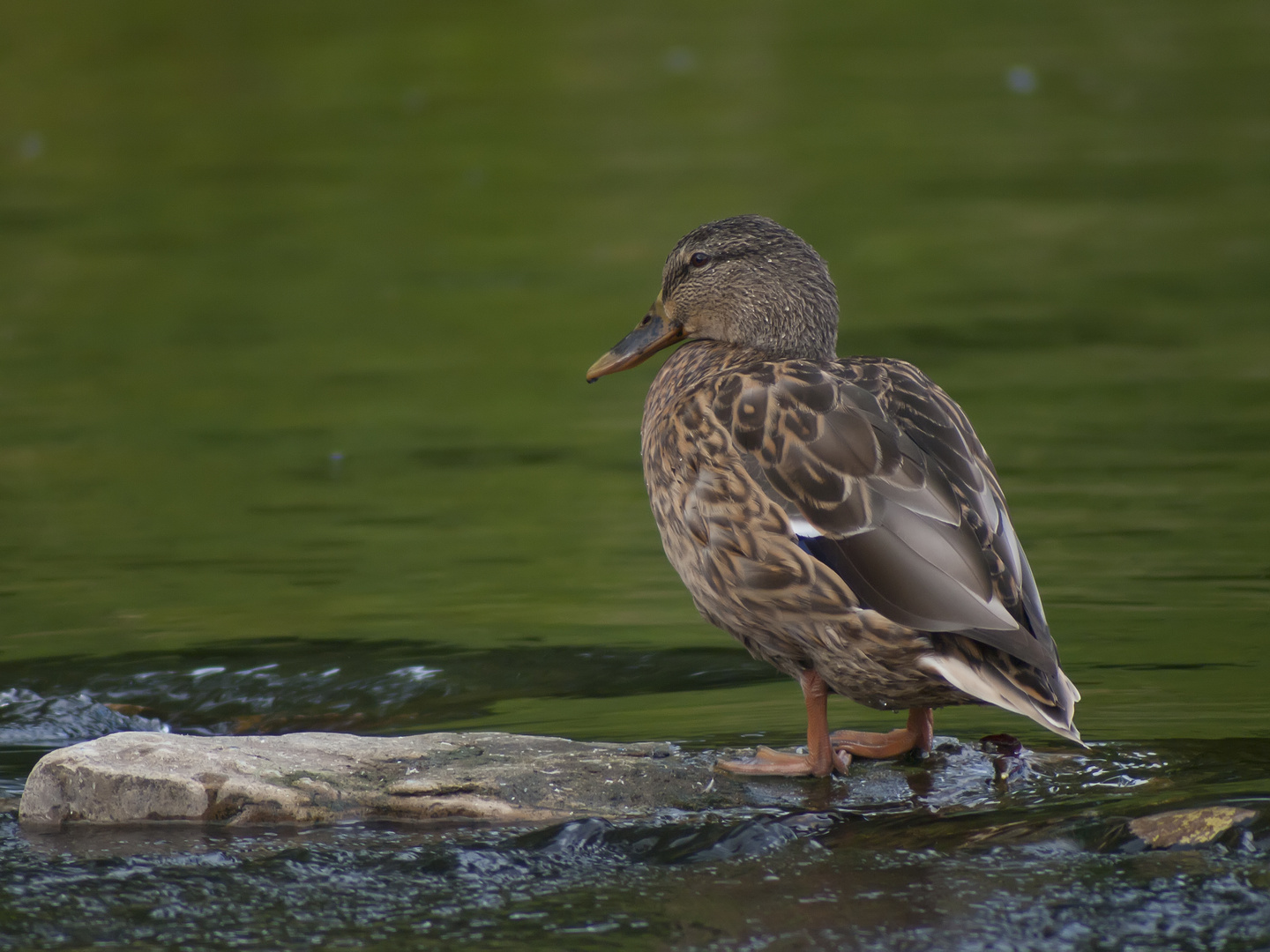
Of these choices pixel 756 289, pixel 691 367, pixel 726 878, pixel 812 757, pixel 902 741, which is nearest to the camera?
pixel 726 878

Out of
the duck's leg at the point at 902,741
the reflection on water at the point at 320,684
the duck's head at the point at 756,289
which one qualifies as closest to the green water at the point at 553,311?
the reflection on water at the point at 320,684

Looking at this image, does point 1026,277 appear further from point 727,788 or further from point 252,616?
point 727,788

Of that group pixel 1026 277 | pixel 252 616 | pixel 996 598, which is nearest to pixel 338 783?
pixel 996 598

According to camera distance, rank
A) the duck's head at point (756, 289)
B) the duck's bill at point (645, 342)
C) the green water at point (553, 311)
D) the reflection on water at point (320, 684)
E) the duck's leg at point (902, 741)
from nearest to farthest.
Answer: the duck's leg at point (902, 741) → the duck's head at point (756, 289) → the reflection on water at point (320, 684) → the duck's bill at point (645, 342) → the green water at point (553, 311)

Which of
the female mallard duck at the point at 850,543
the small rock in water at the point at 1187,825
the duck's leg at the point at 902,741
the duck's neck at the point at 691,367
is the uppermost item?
the duck's neck at the point at 691,367

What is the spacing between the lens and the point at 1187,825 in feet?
12.4

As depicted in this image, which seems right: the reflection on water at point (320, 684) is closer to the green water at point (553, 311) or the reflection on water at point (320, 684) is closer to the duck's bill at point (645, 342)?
the green water at point (553, 311)

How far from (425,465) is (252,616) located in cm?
211

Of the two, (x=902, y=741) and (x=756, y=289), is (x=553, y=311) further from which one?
(x=902, y=741)

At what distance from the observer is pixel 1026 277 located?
1149 centimetres

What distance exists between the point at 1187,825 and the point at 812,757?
94cm

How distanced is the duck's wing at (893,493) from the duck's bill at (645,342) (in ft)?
2.77

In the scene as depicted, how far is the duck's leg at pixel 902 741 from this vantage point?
4.54m

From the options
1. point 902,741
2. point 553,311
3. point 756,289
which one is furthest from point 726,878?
point 553,311
